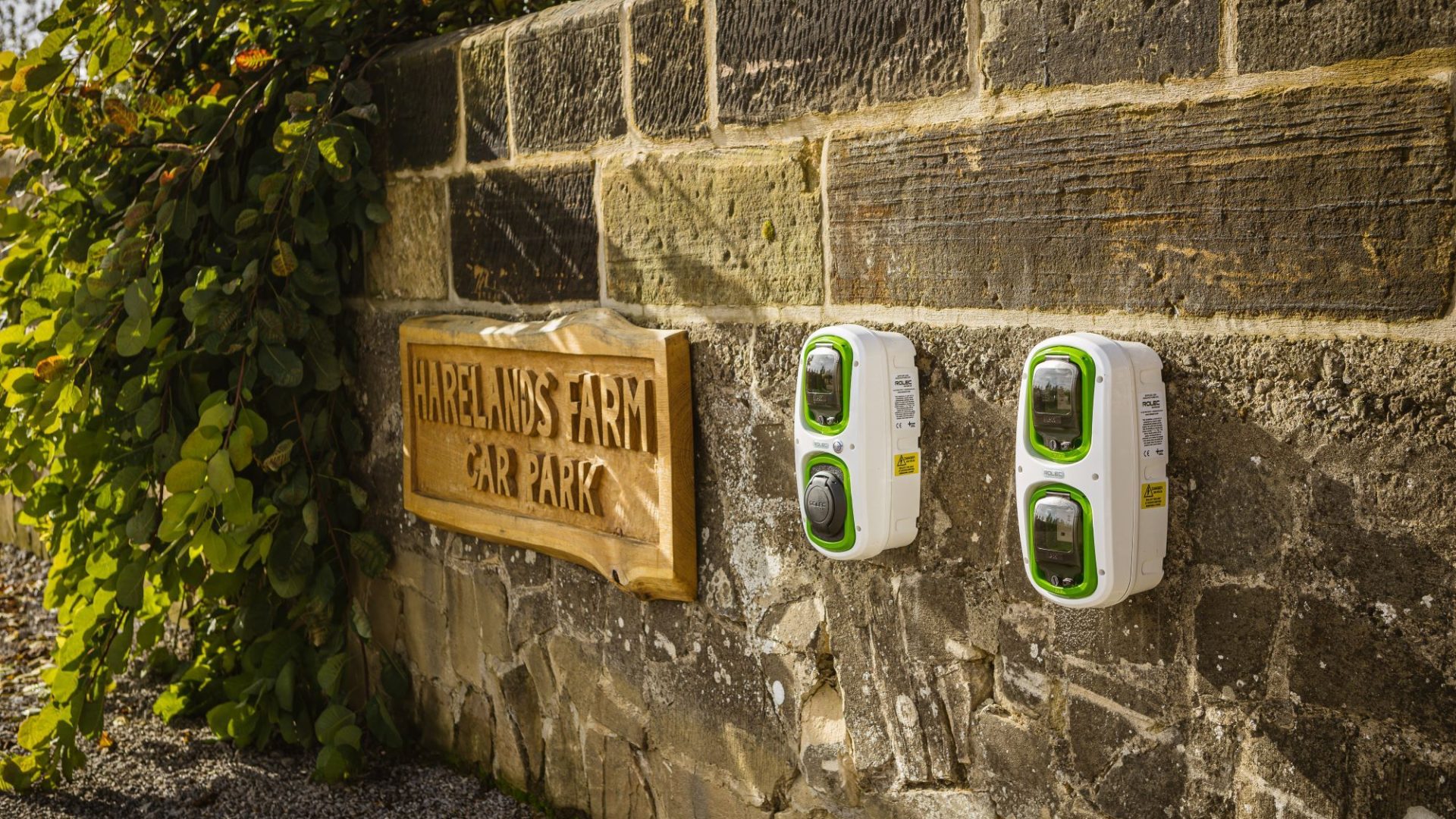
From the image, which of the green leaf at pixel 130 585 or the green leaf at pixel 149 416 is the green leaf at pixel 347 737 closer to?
the green leaf at pixel 130 585

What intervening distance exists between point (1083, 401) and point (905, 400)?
361 mm

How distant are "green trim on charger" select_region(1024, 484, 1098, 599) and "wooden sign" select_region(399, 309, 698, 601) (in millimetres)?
765

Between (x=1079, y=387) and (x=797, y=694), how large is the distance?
0.82m

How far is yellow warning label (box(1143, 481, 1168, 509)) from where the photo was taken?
5.01 ft

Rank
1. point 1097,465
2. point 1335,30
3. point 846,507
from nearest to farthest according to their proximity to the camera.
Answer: point 1335,30 → point 1097,465 → point 846,507

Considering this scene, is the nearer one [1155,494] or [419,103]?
[1155,494]

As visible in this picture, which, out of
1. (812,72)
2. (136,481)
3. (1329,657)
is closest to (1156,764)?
(1329,657)

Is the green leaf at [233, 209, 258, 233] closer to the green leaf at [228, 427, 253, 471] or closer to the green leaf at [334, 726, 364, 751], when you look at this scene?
the green leaf at [228, 427, 253, 471]

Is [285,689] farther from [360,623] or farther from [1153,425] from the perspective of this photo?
[1153,425]

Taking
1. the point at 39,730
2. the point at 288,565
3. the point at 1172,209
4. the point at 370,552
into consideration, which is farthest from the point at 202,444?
the point at 1172,209

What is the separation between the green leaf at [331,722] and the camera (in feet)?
9.50

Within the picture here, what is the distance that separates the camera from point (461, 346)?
2697 millimetres

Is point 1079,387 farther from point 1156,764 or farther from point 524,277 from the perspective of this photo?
point 524,277

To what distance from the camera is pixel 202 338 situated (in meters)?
2.84
